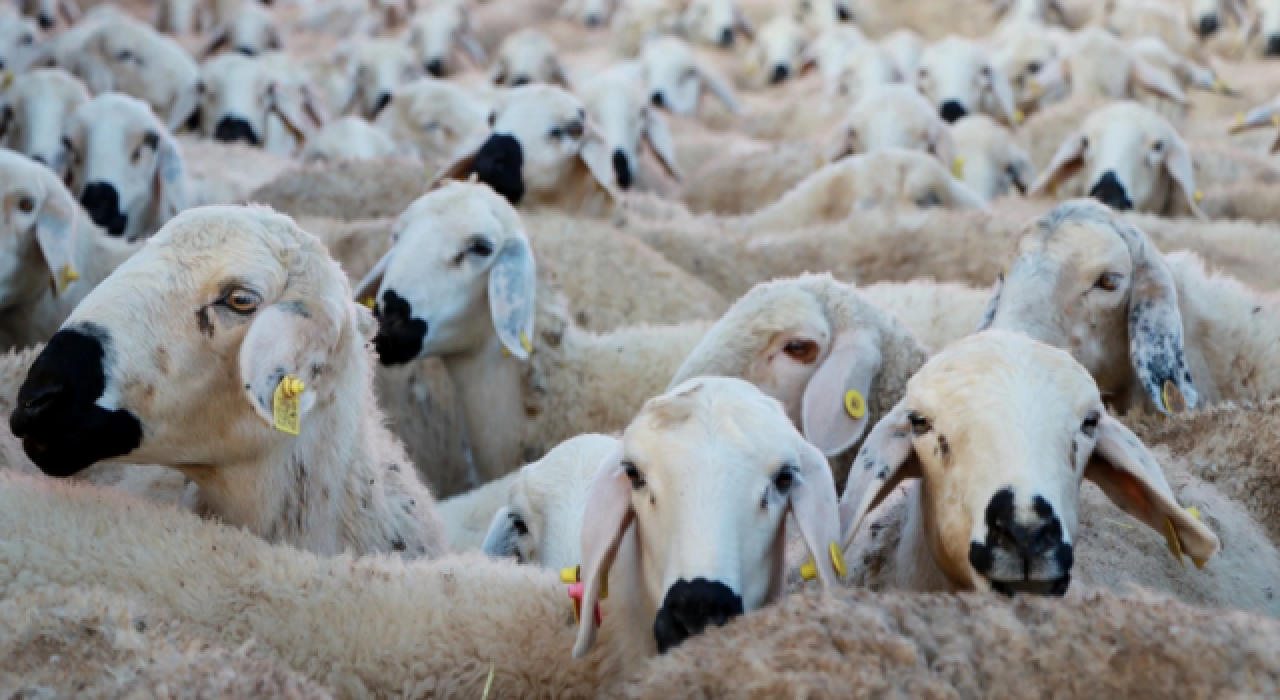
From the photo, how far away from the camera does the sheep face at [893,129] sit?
8.41 metres

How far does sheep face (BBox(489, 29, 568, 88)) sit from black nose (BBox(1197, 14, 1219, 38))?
257 inches

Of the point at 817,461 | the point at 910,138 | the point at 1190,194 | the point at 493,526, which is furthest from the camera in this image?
the point at 910,138

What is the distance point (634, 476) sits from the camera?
2.87m

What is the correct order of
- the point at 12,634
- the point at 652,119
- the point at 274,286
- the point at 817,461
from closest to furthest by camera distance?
the point at 12,634
the point at 817,461
the point at 274,286
the point at 652,119

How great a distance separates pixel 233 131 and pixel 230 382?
7.18 metres

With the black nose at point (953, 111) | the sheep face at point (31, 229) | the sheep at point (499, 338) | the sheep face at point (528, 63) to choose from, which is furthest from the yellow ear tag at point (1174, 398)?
the sheep face at point (528, 63)

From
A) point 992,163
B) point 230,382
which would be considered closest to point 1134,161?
point 992,163

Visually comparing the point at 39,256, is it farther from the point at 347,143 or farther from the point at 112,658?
the point at 347,143

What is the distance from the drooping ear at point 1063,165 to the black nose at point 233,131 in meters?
5.02

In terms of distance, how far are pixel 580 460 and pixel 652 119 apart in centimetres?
560

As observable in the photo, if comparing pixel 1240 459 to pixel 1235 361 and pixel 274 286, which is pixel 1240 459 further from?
pixel 274 286

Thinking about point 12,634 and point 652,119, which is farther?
point 652,119

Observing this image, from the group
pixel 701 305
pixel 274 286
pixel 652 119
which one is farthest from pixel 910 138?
pixel 274 286

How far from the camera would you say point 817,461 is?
2906 millimetres
